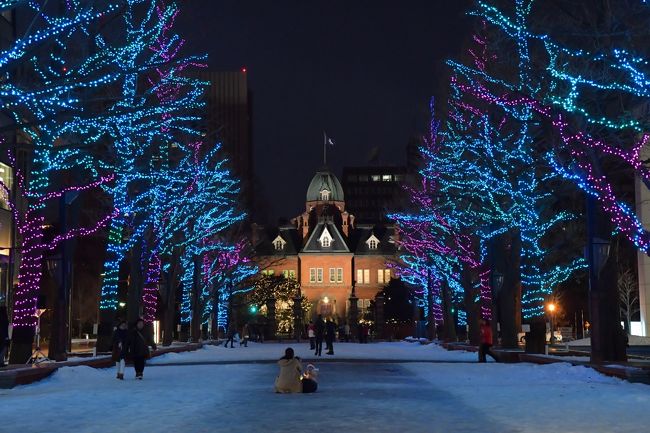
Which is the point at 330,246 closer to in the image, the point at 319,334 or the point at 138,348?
the point at 319,334

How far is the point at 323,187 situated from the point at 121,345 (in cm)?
11408

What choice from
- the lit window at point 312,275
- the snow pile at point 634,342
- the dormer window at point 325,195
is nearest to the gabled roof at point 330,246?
the lit window at point 312,275

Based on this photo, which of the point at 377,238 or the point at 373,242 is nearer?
the point at 373,242

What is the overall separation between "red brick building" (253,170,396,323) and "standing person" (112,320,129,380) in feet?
283

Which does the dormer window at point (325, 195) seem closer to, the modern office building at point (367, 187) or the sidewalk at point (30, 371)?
the modern office building at point (367, 187)

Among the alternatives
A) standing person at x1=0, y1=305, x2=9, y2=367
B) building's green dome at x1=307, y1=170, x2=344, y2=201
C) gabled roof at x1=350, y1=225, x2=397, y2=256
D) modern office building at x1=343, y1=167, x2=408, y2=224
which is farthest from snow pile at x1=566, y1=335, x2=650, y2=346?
modern office building at x1=343, y1=167, x2=408, y2=224

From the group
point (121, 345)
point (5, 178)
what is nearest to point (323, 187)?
point (5, 178)

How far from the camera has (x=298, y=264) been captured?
11456 cm

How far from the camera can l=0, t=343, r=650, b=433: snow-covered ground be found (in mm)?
11430

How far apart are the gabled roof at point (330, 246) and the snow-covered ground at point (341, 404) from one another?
91.7 metres

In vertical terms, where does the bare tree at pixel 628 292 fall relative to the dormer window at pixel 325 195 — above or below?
below

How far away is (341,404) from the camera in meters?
14.2

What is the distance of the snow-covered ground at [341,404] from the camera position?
11.4 m

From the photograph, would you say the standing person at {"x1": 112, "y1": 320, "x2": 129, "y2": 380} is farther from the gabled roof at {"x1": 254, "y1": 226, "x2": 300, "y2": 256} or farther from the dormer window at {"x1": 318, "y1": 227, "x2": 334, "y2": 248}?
the gabled roof at {"x1": 254, "y1": 226, "x2": 300, "y2": 256}
